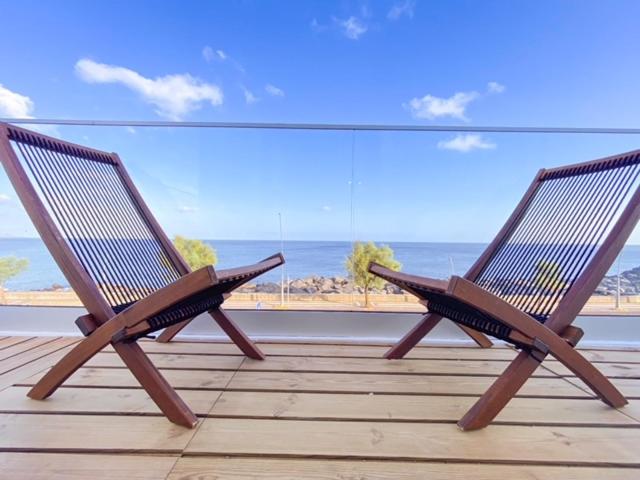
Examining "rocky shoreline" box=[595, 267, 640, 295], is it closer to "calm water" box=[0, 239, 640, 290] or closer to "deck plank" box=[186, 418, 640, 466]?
"calm water" box=[0, 239, 640, 290]

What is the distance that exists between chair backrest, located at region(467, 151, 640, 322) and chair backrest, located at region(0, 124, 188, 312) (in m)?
1.52

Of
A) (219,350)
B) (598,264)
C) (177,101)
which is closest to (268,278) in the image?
(219,350)

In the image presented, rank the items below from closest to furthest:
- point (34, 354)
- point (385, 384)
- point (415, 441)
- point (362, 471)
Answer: point (362, 471) → point (415, 441) → point (385, 384) → point (34, 354)

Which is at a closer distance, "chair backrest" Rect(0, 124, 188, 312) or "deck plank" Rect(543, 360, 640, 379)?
"chair backrest" Rect(0, 124, 188, 312)

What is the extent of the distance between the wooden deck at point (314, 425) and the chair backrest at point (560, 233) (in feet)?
1.25

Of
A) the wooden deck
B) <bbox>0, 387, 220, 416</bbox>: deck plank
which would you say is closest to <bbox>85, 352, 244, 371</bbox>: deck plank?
the wooden deck

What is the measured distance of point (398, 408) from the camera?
3.84 ft

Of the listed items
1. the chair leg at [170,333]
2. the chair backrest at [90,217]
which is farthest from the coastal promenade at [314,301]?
the chair backrest at [90,217]

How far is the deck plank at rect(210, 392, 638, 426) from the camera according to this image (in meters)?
1.11

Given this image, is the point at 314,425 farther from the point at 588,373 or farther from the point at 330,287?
the point at 330,287

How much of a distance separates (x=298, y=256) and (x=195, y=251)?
600 mm

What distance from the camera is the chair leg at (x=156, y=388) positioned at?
104 centimetres

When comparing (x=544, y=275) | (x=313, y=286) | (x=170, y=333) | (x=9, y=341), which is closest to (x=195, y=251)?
(x=170, y=333)

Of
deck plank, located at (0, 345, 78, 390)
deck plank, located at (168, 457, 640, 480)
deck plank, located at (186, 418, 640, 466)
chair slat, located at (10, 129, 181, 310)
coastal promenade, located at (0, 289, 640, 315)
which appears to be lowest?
deck plank, located at (0, 345, 78, 390)
